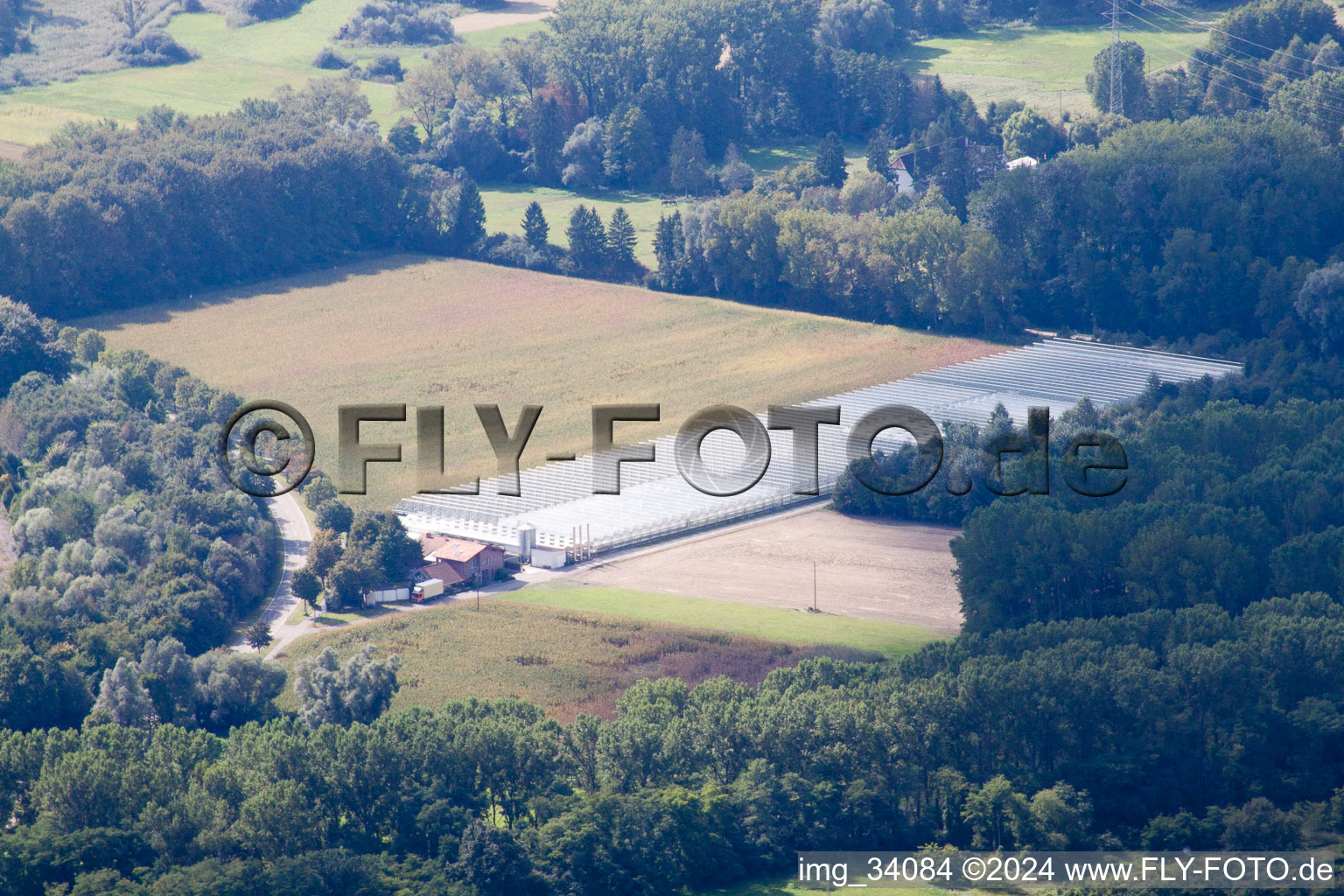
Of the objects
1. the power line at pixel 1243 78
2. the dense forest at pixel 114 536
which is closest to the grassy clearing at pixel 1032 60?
the power line at pixel 1243 78

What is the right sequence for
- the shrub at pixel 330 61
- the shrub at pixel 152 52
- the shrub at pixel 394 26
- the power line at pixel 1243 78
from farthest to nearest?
the shrub at pixel 394 26
the shrub at pixel 330 61
the shrub at pixel 152 52
the power line at pixel 1243 78

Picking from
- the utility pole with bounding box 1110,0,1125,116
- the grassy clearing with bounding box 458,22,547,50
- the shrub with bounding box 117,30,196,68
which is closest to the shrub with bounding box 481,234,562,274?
the grassy clearing with bounding box 458,22,547,50

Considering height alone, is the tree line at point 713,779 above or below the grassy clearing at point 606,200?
below

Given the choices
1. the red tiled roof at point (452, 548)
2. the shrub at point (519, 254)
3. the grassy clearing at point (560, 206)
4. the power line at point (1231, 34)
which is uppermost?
Answer: the power line at point (1231, 34)

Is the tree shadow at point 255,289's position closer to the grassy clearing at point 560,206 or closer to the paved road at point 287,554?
the grassy clearing at point 560,206

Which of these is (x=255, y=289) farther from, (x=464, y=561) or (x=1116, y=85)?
(x=1116, y=85)

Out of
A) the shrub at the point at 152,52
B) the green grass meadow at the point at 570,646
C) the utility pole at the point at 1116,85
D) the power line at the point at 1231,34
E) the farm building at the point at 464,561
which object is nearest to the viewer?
the green grass meadow at the point at 570,646

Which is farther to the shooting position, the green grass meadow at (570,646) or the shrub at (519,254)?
the shrub at (519,254)

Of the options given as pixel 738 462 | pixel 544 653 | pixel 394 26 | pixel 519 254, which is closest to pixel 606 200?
pixel 519 254
